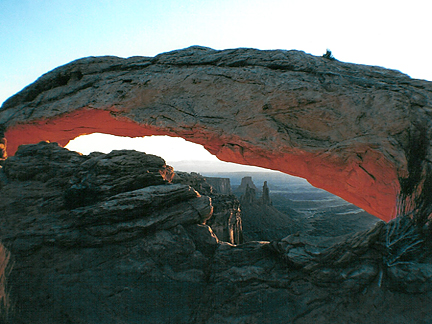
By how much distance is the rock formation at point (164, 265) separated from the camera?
593 centimetres

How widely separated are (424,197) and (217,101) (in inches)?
305

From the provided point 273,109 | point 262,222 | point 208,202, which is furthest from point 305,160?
point 262,222

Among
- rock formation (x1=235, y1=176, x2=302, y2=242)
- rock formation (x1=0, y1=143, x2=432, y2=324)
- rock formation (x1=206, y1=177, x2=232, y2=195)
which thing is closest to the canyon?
rock formation (x1=0, y1=143, x2=432, y2=324)

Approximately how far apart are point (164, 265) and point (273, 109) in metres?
6.86

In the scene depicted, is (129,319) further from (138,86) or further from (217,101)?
(138,86)

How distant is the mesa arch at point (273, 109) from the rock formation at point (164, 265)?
7.67ft

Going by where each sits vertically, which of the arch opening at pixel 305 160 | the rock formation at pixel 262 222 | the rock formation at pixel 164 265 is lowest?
the rock formation at pixel 262 222

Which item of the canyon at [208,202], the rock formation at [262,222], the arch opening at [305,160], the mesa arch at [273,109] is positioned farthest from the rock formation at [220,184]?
the canyon at [208,202]

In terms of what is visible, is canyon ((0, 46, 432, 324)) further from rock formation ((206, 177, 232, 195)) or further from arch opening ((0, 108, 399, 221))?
rock formation ((206, 177, 232, 195))

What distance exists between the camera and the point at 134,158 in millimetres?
8961

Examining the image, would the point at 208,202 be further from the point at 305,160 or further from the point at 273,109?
the point at 273,109

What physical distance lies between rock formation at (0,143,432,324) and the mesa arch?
234 centimetres

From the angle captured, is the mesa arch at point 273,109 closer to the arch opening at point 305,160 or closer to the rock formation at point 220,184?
the arch opening at point 305,160

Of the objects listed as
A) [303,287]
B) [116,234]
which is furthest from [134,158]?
A: [303,287]
